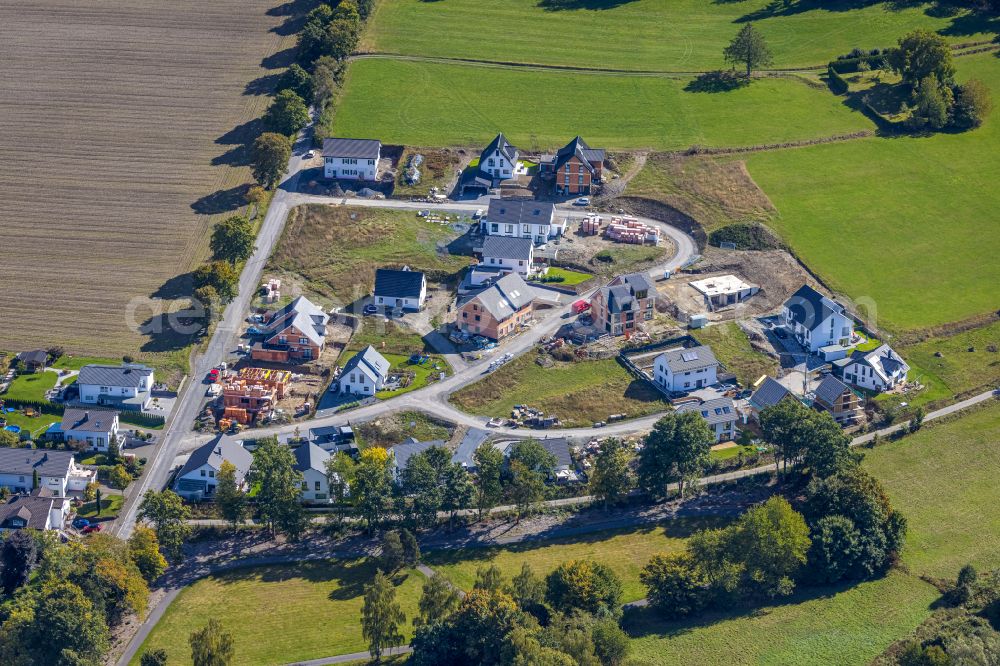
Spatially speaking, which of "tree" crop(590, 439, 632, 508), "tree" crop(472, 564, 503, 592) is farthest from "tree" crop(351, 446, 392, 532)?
"tree" crop(590, 439, 632, 508)

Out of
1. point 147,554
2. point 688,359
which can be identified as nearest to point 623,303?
point 688,359

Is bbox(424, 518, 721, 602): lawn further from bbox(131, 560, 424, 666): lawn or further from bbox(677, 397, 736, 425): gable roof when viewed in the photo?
bbox(677, 397, 736, 425): gable roof

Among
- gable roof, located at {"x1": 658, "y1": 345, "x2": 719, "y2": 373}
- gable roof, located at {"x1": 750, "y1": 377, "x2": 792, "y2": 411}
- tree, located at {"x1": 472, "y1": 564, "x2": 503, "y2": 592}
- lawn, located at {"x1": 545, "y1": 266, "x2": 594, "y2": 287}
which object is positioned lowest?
tree, located at {"x1": 472, "y1": 564, "x2": 503, "y2": 592}

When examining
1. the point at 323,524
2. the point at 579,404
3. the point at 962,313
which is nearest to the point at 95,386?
the point at 323,524

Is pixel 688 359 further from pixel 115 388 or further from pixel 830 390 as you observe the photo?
pixel 115 388

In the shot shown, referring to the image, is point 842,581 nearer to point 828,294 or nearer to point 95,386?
point 828,294
